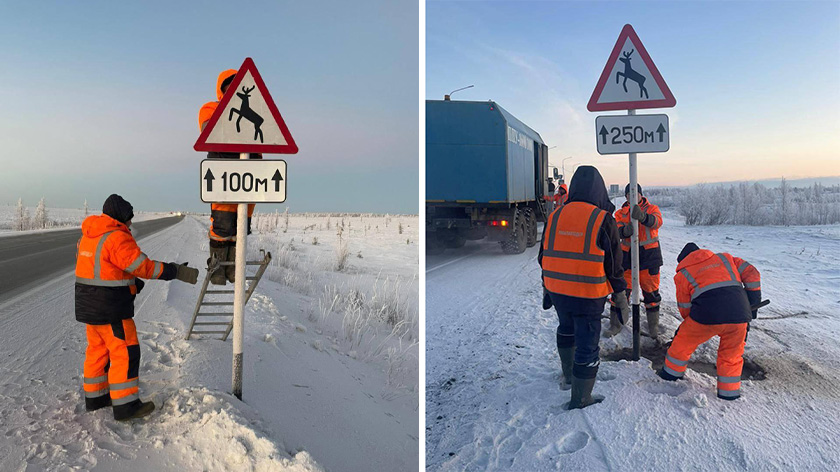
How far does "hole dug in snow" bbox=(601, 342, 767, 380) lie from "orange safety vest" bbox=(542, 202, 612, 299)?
142 cm

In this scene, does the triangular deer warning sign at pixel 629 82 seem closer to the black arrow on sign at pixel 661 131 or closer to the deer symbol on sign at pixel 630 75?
the deer symbol on sign at pixel 630 75

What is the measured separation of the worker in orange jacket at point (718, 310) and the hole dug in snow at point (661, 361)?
60cm

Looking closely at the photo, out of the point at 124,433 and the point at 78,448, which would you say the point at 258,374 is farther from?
the point at 78,448

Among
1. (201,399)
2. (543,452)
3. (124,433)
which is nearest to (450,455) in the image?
(543,452)

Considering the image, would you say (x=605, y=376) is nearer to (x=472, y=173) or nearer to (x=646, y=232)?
(x=646, y=232)

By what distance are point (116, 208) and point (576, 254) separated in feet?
11.1

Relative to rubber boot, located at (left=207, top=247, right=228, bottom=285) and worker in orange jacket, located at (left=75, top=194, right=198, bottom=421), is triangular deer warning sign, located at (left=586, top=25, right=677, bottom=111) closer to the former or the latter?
rubber boot, located at (left=207, top=247, right=228, bottom=285)

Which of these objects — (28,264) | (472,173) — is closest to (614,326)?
(472,173)

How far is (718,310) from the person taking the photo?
399 cm

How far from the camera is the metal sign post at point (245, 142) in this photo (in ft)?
10.7

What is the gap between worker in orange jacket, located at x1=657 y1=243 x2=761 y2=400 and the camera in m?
3.92

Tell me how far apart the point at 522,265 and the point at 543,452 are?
302 inches

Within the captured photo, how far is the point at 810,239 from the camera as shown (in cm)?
1325

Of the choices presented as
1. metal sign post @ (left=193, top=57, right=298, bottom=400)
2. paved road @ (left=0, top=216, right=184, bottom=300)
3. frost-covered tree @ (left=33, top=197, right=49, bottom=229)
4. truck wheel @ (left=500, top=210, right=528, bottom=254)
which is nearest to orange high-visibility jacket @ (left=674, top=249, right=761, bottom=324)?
metal sign post @ (left=193, top=57, right=298, bottom=400)
